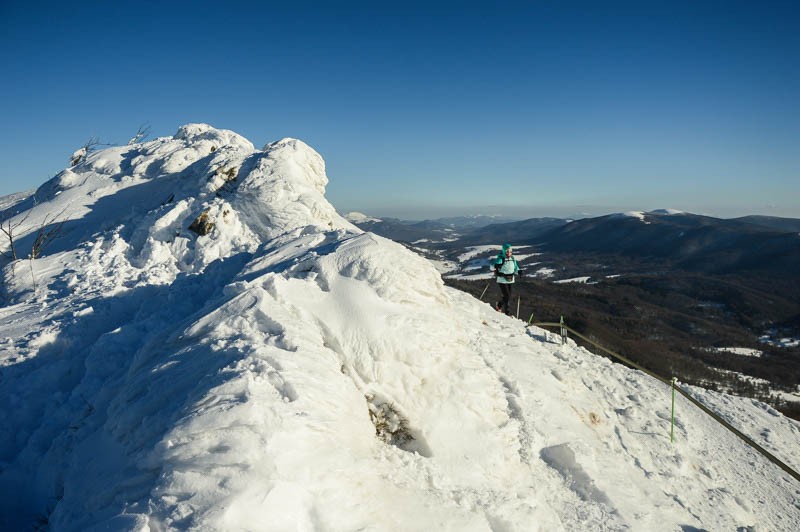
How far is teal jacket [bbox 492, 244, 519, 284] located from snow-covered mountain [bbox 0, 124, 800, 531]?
70.3 inches

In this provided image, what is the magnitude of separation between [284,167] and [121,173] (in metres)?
14.4

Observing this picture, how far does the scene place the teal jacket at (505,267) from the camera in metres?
13.2

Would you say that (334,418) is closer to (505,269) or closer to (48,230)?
(505,269)

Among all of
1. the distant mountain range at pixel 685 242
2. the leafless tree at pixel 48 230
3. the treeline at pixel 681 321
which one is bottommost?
the treeline at pixel 681 321

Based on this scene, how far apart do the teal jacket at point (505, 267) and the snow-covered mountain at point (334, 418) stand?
1786mm

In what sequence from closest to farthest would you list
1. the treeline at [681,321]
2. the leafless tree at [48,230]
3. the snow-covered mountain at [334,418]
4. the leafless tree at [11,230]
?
1. the snow-covered mountain at [334,418]
2. the leafless tree at [11,230]
3. the leafless tree at [48,230]
4. the treeline at [681,321]

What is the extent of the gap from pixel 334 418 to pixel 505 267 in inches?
398

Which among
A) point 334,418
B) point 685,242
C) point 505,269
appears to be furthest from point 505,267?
point 685,242

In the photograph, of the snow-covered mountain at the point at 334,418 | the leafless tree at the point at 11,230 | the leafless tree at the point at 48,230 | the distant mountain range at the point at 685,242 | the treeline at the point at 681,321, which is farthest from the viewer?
the distant mountain range at the point at 685,242

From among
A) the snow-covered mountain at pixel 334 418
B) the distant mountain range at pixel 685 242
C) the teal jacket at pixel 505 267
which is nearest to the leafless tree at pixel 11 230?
the snow-covered mountain at pixel 334 418

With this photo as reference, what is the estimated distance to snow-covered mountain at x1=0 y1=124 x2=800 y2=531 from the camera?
354 centimetres

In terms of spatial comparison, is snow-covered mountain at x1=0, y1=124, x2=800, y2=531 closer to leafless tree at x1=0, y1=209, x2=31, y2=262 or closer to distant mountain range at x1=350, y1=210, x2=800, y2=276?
leafless tree at x1=0, y1=209, x2=31, y2=262

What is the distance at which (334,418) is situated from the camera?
4.40 m

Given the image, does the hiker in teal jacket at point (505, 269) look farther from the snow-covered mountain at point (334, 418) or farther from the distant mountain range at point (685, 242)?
the distant mountain range at point (685, 242)
